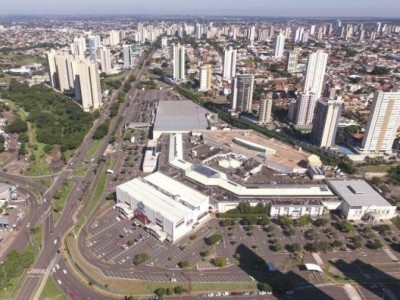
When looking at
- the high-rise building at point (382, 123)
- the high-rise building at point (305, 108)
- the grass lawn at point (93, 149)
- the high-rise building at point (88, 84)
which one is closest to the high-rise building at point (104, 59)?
the high-rise building at point (88, 84)

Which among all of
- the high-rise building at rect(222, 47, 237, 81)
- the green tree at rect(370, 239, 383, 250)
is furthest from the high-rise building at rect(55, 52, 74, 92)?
the green tree at rect(370, 239, 383, 250)

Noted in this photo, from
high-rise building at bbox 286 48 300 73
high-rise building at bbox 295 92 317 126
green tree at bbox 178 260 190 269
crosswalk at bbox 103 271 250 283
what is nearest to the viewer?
crosswalk at bbox 103 271 250 283

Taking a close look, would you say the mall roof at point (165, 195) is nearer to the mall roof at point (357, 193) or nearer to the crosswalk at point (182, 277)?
the crosswalk at point (182, 277)

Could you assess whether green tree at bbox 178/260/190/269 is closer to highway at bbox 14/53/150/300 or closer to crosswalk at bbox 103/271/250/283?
crosswalk at bbox 103/271/250/283

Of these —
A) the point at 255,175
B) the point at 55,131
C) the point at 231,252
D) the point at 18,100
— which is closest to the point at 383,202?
the point at 255,175

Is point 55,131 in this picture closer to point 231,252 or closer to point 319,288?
point 231,252
